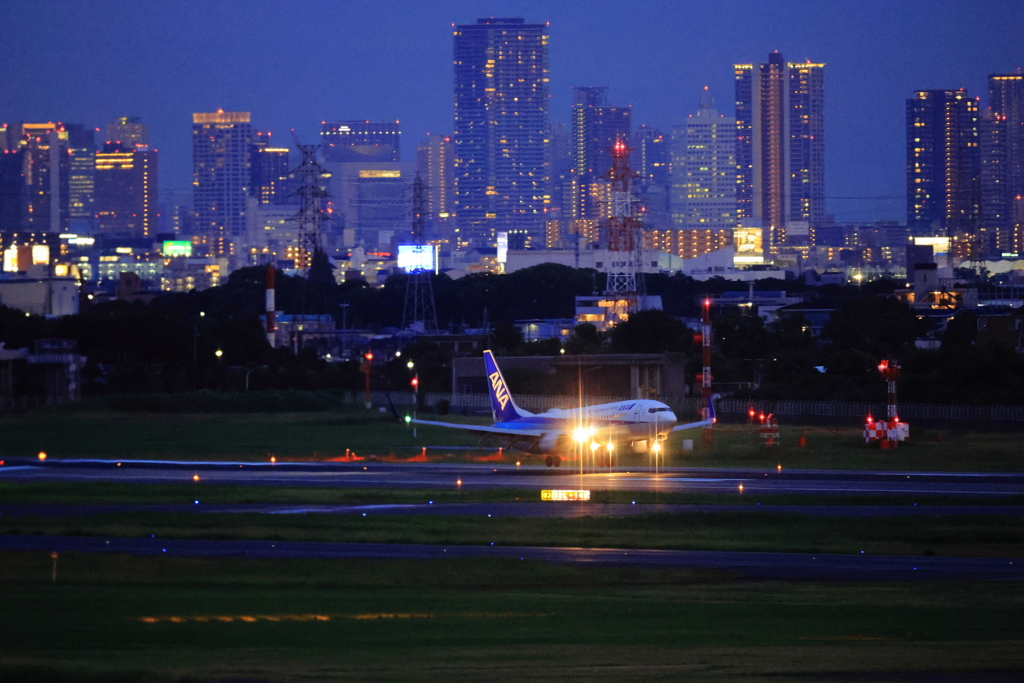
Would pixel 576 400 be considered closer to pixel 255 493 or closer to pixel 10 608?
pixel 255 493

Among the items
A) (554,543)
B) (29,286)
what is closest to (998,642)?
(554,543)

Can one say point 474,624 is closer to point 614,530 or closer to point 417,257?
point 614,530

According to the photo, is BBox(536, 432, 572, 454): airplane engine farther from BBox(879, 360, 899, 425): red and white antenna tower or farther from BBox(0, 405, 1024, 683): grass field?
BBox(879, 360, 899, 425): red and white antenna tower

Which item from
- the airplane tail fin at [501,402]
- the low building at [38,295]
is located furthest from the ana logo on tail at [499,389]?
the low building at [38,295]

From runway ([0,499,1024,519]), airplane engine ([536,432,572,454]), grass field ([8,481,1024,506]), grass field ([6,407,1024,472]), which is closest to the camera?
runway ([0,499,1024,519])

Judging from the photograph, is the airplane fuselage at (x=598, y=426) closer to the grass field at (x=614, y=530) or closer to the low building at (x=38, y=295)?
the grass field at (x=614, y=530)

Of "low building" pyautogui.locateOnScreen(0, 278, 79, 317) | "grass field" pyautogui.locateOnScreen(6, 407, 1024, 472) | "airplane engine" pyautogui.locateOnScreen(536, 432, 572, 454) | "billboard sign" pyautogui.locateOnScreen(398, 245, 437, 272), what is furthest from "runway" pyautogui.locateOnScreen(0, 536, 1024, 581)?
"billboard sign" pyautogui.locateOnScreen(398, 245, 437, 272)
